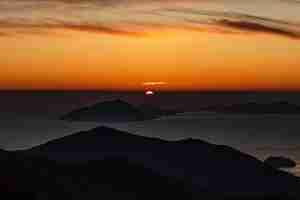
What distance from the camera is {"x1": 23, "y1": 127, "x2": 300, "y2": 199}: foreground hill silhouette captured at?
55.9 metres

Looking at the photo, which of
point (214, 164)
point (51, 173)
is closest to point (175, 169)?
point (214, 164)

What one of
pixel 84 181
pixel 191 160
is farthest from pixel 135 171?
pixel 191 160

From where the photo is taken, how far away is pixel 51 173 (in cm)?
4603

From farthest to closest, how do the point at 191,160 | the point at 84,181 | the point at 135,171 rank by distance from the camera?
the point at 191,160, the point at 135,171, the point at 84,181

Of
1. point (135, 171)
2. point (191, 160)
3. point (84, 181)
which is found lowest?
point (191, 160)

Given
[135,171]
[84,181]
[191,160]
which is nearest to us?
[84,181]

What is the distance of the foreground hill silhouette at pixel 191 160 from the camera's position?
55875 millimetres

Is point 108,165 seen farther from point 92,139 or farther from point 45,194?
point 92,139

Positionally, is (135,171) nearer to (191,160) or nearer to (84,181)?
(84,181)

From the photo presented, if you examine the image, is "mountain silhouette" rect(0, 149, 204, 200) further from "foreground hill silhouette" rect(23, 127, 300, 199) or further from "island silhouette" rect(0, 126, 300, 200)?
"foreground hill silhouette" rect(23, 127, 300, 199)

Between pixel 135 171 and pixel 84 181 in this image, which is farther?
pixel 135 171

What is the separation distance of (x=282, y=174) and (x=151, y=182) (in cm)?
1328

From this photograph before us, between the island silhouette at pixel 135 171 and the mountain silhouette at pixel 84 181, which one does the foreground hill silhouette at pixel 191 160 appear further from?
the mountain silhouette at pixel 84 181

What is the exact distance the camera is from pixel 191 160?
61.1m
